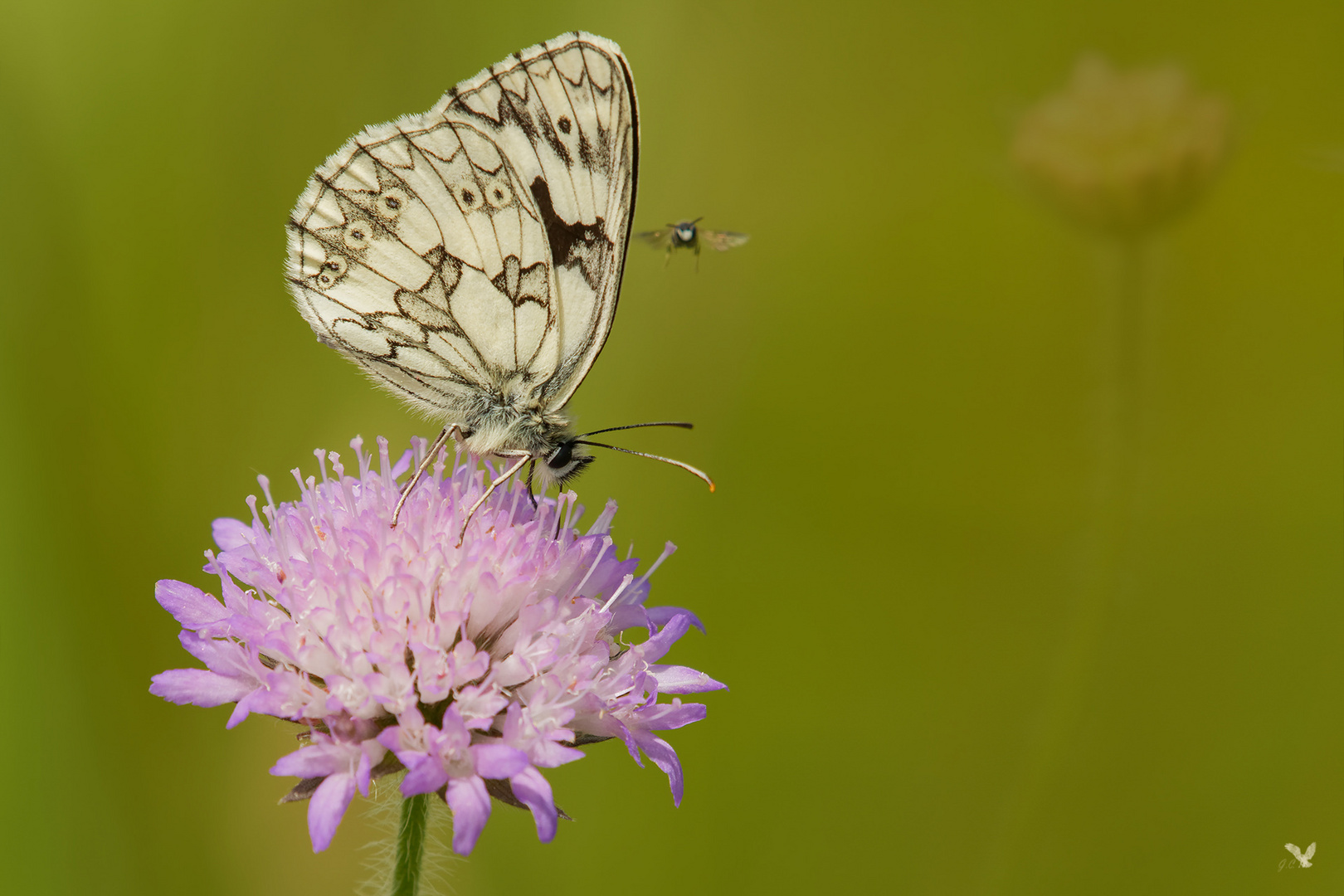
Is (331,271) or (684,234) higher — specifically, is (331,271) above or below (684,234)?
below

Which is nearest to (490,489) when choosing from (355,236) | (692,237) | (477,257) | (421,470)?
(421,470)

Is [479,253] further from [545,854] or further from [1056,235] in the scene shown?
[1056,235]

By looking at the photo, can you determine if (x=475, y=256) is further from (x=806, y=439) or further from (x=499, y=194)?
(x=806, y=439)

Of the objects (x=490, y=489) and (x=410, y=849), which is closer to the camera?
(x=410, y=849)

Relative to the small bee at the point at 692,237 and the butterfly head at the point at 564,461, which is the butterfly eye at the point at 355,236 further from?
the small bee at the point at 692,237

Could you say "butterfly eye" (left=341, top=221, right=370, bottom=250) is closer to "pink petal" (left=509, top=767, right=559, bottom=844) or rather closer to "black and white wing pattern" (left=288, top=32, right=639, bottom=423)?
"black and white wing pattern" (left=288, top=32, right=639, bottom=423)

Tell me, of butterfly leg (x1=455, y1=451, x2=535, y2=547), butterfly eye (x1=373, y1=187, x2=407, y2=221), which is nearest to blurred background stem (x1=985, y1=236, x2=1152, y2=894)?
butterfly leg (x1=455, y1=451, x2=535, y2=547)
